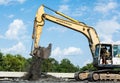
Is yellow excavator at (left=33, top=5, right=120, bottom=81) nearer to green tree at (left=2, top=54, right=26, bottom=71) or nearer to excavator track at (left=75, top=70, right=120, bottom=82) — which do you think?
excavator track at (left=75, top=70, right=120, bottom=82)

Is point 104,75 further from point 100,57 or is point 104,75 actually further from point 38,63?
point 38,63

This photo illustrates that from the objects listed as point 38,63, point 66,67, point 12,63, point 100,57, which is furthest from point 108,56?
point 66,67

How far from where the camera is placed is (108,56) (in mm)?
32875

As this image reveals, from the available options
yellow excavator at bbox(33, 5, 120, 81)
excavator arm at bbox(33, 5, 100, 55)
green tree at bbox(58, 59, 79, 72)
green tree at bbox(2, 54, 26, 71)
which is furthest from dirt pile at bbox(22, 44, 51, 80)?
green tree at bbox(58, 59, 79, 72)

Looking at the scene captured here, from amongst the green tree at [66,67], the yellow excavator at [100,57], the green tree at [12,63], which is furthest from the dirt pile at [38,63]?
the green tree at [66,67]

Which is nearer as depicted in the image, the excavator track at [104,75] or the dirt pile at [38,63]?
the dirt pile at [38,63]

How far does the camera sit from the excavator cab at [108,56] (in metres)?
32.8

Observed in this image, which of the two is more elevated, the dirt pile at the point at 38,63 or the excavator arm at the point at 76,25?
the excavator arm at the point at 76,25

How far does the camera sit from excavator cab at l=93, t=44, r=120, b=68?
32812mm

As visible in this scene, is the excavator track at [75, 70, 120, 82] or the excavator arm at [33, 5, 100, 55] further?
the excavator arm at [33, 5, 100, 55]

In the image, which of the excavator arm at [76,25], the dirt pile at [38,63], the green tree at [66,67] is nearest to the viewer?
the dirt pile at [38,63]

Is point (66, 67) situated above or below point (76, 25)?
above

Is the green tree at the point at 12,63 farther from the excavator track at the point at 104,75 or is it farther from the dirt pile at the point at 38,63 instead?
the dirt pile at the point at 38,63

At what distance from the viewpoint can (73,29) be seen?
3569 centimetres
